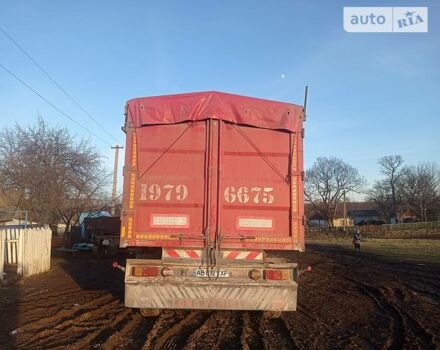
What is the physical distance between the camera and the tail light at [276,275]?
7680mm

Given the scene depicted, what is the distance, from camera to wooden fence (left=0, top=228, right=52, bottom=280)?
46.2 ft

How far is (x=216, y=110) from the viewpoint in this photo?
8.02 meters

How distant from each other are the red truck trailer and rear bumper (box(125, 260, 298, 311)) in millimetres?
15

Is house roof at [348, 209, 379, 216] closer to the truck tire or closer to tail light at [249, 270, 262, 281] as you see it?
the truck tire

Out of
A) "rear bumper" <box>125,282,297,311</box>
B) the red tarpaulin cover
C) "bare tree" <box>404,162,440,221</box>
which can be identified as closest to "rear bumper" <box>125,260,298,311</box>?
"rear bumper" <box>125,282,297,311</box>

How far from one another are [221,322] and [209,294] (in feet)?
2.83

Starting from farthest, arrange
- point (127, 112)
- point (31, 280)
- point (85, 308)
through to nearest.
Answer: point (31, 280), point (85, 308), point (127, 112)

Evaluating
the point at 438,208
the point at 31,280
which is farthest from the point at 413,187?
the point at 31,280

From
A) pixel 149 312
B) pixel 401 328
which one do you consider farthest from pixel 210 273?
pixel 401 328

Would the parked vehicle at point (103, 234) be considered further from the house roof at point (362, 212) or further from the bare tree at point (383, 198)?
the house roof at point (362, 212)

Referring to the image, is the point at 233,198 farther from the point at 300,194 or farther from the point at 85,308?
the point at 85,308

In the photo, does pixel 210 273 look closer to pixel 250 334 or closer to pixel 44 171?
pixel 250 334

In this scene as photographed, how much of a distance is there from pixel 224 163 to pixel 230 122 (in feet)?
2.28

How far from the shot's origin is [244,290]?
760cm
